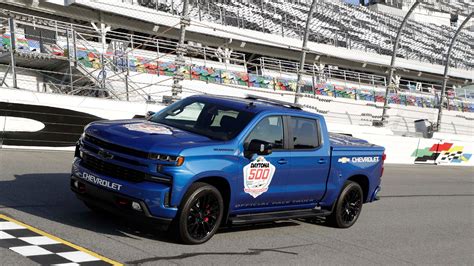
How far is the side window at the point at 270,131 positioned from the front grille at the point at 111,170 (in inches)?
61.2

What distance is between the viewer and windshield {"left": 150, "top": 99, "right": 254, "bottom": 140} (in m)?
6.98

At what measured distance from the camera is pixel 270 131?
7328 millimetres

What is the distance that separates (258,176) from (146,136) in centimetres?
152

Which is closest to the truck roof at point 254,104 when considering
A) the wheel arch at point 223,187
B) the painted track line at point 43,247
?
the wheel arch at point 223,187

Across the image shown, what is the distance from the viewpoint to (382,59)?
159 ft

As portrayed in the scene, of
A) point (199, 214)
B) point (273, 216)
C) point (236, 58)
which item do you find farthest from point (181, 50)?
point (236, 58)

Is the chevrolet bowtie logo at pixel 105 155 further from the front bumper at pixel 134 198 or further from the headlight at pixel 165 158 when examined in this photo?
the headlight at pixel 165 158

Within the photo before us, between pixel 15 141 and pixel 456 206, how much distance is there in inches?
403

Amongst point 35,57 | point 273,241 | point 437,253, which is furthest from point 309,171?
point 35,57

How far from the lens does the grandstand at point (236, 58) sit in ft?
→ 58.9

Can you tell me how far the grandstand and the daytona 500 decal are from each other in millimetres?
7524

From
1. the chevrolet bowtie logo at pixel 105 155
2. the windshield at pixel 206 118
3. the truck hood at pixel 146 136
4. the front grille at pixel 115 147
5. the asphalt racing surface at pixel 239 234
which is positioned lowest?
the asphalt racing surface at pixel 239 234

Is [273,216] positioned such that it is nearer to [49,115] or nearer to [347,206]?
[347,206]

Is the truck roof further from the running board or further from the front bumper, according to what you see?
the front bumper
